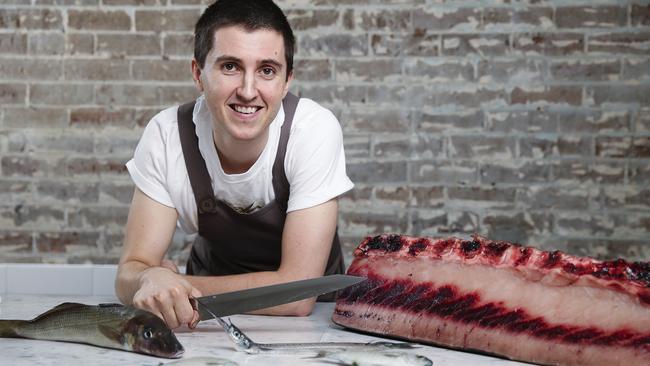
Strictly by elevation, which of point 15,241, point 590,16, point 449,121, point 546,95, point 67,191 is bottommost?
point 15,241

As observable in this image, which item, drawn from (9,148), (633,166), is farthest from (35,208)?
(633,166)

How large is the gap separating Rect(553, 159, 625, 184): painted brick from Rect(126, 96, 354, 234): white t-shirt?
1820 millimetres

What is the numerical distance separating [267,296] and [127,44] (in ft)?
7.90

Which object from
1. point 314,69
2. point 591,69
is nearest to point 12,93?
point 314,69

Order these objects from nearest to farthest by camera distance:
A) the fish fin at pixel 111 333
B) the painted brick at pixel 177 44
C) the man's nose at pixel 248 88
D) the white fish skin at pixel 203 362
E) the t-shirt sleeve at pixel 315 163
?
the white fish skin at pixel 203 362
the fish fin at pixel 111 333
the man's nose at pixel 248 88
the t-shirt sleeve at pixel 315 163
the painted brick at pixel 177 44

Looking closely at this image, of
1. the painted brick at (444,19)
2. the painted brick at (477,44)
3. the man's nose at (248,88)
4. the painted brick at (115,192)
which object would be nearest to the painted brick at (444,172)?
the painted brick at (477,44)

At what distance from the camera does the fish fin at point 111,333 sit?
4.65ft

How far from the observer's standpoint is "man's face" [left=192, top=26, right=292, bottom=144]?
6.28 feet

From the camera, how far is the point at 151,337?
1.38m

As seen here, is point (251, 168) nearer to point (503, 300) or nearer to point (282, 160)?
point (282, 160)

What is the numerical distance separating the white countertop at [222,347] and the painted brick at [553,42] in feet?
7.22

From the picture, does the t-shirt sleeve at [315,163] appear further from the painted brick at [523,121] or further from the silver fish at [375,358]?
the painted brick at [523,121]

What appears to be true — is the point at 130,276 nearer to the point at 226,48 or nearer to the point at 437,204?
the point at 226,48

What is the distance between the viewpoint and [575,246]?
3713mm
